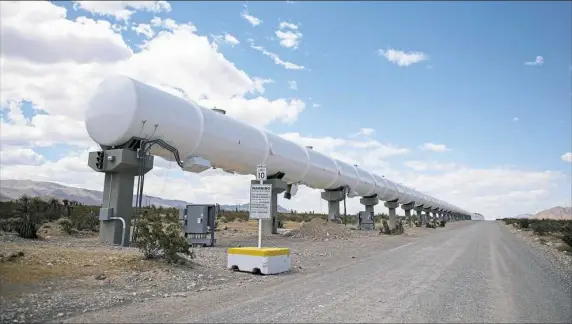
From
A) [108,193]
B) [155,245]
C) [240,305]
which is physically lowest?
[240,305]

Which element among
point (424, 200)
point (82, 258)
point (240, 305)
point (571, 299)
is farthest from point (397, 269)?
point (424, 200)

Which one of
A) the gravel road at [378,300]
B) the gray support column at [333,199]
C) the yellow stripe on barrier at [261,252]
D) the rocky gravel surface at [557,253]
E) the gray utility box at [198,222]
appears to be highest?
the gray support column at [333,199]

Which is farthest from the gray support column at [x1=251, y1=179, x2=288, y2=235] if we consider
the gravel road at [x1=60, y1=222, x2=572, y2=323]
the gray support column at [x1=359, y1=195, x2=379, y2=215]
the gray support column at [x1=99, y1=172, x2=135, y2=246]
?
the gray support column at [x1=359, y1=195, x2=379, y2=215]

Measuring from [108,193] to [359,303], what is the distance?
11.5 m

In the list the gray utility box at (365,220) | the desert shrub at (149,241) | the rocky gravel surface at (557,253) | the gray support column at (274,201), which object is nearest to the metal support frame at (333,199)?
the gray utility box at (365,220)

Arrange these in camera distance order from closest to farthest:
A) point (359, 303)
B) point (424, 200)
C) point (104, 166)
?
1. point (359, 303)
2. point (104, 166)
3. point (424, 200)

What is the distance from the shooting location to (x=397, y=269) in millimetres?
10930

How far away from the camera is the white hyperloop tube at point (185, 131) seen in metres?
14.6

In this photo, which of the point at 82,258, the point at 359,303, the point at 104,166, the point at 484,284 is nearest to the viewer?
the point at 359,303

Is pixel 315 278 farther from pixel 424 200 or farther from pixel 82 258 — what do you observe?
pixel 424 200

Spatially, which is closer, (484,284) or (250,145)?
(484,284)

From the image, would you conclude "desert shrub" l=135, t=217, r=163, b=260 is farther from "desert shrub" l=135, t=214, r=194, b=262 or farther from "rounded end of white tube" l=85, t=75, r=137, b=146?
"rounded end of white tube" l=85, t=75, r=137, b=146

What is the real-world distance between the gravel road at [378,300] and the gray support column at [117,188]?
780cm

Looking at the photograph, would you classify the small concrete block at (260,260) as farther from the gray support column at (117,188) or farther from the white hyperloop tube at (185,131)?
the white hyperloop tube at (185,131)
